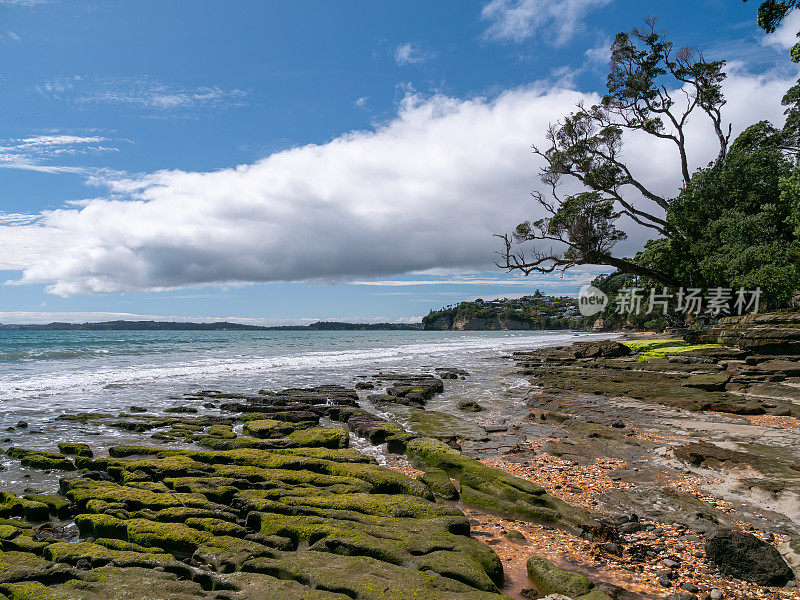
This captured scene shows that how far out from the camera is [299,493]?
24.5 feet

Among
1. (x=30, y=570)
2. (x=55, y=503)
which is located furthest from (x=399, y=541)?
(x=55, y=503)

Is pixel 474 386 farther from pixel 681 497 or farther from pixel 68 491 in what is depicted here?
pixel 68 491

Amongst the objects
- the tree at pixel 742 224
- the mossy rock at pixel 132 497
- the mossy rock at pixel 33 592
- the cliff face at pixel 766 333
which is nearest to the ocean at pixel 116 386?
the mossy rock at pixel 132 497

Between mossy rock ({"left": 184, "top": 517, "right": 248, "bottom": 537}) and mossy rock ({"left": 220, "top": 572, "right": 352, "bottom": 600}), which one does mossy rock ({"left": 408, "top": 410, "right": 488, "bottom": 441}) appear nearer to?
mossy rock ({"left": 184, "top": 517, "right": 248, "bottom": 537})

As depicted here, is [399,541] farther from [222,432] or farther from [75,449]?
[75,449]

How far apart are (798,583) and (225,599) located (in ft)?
20.8

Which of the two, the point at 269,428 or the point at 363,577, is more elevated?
the point at 363,577

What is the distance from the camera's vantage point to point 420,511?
22.2ft

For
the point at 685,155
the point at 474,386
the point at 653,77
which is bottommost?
the point at 474,386

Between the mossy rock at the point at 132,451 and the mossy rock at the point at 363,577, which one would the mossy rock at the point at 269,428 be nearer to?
the mossy rock at the point at 132,451

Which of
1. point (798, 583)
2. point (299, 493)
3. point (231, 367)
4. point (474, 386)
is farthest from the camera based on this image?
point (231, 367)

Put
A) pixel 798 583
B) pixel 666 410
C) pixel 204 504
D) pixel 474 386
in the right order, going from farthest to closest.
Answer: pixel 474 386
pixel 666 410
pixel 204 504
pixel 798 583

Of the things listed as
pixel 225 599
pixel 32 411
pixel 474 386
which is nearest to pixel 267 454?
pixel 225 599

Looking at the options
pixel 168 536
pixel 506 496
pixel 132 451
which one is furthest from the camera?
pixel 132 451
